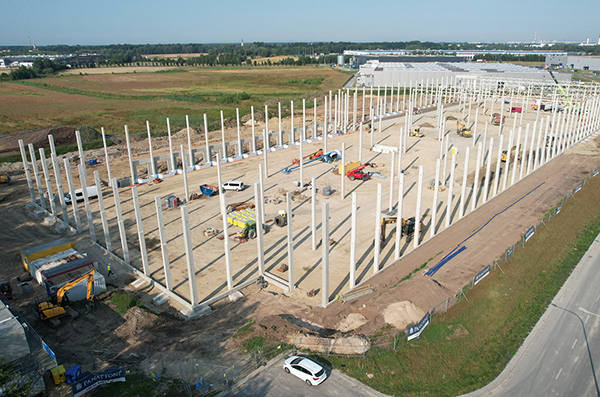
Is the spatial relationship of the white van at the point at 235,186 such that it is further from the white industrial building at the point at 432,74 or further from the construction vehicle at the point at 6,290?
the white industrial building at the point at 432,74

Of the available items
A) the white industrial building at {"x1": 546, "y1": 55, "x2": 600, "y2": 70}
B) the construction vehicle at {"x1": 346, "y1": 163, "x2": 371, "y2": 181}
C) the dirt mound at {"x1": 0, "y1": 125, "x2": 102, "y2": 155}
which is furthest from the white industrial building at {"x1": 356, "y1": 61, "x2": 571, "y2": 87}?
the dirt mound at {"x1": 0, "y1": 125, "x2": 102, "y2": 155}

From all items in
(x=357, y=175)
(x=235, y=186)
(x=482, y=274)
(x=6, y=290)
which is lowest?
(x=6, y=290)

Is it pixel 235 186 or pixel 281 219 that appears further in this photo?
pixel 235 186

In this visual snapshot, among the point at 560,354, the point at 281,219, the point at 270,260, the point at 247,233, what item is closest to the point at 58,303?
the point at 270,260

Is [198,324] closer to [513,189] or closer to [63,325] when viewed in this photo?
[63,325]

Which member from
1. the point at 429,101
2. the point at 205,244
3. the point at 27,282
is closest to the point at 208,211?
the point at 205,244

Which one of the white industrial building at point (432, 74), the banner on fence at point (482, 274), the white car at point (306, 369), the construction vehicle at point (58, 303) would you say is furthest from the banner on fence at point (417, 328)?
the white industrial building at point (432, 74)

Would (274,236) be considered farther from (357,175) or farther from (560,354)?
(560,354)
